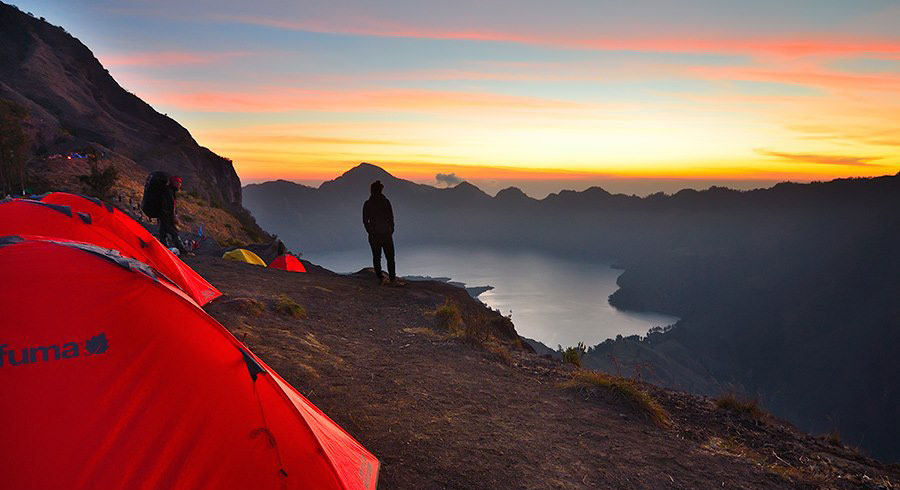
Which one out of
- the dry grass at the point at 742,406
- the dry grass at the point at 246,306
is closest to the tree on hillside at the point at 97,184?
the dry grass at the point at 246,306

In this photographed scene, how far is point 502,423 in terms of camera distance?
604 centimetres

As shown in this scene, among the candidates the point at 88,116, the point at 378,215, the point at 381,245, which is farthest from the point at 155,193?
the point at 88,116

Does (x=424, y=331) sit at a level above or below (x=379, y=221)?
below

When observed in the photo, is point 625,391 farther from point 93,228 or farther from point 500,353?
point 93,228

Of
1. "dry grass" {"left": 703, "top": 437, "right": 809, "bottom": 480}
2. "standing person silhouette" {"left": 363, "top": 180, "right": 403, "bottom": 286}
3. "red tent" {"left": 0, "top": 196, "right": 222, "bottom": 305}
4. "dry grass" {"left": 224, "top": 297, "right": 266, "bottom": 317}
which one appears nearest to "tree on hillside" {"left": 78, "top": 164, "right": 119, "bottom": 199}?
"standing person silhouette" {"left": 363, "top": 180, "right": 403, "bottom": 286}

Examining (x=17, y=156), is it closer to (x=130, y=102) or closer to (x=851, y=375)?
(x=130, y=102)

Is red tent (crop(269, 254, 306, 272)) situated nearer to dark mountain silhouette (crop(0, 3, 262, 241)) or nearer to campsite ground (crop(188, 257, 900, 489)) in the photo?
campsite ground (crop(188, 257, 900, 489))

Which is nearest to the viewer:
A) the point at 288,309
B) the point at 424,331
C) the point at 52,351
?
the point at 52,351

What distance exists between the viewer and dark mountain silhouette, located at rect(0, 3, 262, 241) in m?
39.9

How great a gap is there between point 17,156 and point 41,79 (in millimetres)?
39611

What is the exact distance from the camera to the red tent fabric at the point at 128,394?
3.00m

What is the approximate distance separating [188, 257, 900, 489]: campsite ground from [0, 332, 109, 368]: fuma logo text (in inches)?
99.7

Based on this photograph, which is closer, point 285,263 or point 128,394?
point 128,394

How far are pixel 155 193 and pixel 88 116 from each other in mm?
51658
